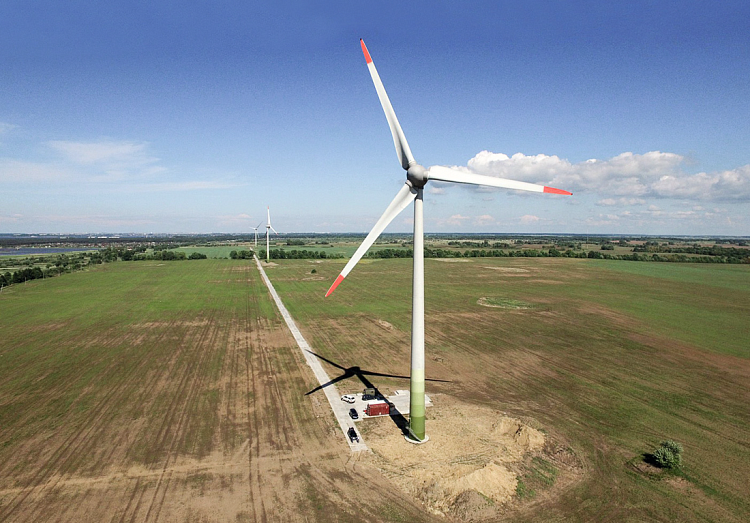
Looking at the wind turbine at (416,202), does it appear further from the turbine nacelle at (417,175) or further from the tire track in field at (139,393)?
the tire track in field at (139,393)

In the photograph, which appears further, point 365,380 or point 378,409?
point 365,380

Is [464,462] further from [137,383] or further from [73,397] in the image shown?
[73,397]

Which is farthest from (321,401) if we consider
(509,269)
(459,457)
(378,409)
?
(509,269)

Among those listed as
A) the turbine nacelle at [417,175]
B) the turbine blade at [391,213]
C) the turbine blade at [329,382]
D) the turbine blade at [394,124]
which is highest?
the turbine blade at [394,124]

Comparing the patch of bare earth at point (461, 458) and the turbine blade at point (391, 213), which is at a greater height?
the turbine blade at point (391, 213)

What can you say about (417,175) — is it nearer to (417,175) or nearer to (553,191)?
(417,175)

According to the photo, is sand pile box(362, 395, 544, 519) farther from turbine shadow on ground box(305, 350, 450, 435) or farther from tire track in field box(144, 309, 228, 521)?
tire track in field box(144, 309, 228, 521)

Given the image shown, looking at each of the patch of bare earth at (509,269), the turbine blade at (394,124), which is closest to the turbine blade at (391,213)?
the turbine blade at (394,124)

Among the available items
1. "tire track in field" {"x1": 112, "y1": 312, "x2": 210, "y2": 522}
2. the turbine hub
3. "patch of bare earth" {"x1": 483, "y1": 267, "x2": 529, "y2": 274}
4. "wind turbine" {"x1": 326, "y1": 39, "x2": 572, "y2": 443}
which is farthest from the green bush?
"patch of bare earth" {"x1": 483, "y1": 267, "x2": 529, "y2": 274}
